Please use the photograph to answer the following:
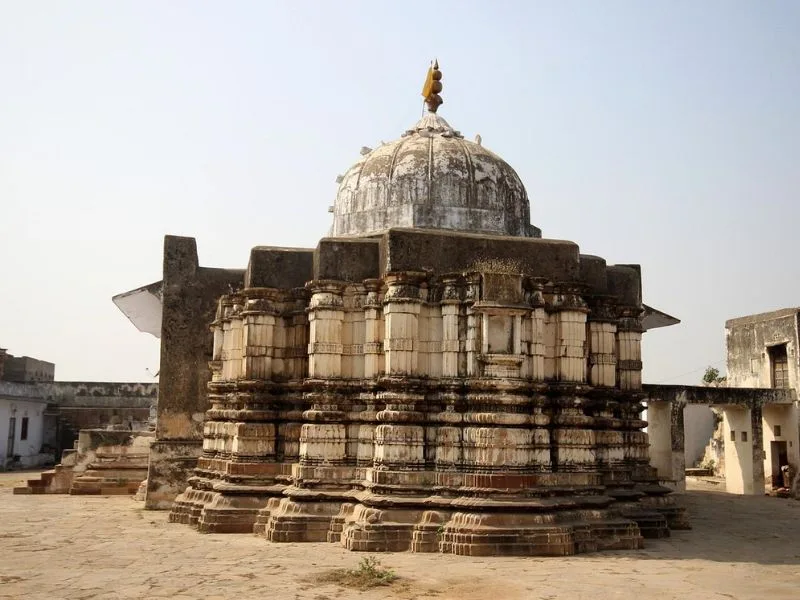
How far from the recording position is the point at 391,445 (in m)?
12.0

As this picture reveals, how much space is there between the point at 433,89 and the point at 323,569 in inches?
397

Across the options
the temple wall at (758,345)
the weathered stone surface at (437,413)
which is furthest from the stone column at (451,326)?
the temple wall at (758,345)

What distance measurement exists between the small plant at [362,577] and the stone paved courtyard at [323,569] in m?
0.14

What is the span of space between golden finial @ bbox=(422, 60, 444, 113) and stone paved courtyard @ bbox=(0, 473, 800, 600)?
342 inches

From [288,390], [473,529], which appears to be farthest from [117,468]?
[473,529]

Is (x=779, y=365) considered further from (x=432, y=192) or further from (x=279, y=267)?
(x=279, y=267)

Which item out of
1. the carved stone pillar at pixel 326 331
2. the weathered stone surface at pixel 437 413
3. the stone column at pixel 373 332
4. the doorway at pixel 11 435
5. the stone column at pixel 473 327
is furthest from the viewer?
the doorway at pixel 11 435

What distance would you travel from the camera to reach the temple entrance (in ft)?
89.8

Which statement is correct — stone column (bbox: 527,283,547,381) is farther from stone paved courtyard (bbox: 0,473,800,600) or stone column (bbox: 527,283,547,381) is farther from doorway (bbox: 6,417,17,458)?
doorway (bbox: 6,417,17,458)

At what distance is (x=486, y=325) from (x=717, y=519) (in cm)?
780

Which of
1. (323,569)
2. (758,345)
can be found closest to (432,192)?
(323,569)

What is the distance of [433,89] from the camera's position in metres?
17.2

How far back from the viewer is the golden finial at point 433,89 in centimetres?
1722

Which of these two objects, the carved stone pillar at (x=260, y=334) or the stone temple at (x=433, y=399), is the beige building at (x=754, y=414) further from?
the carved stone pillar at (x=260, y=334)
